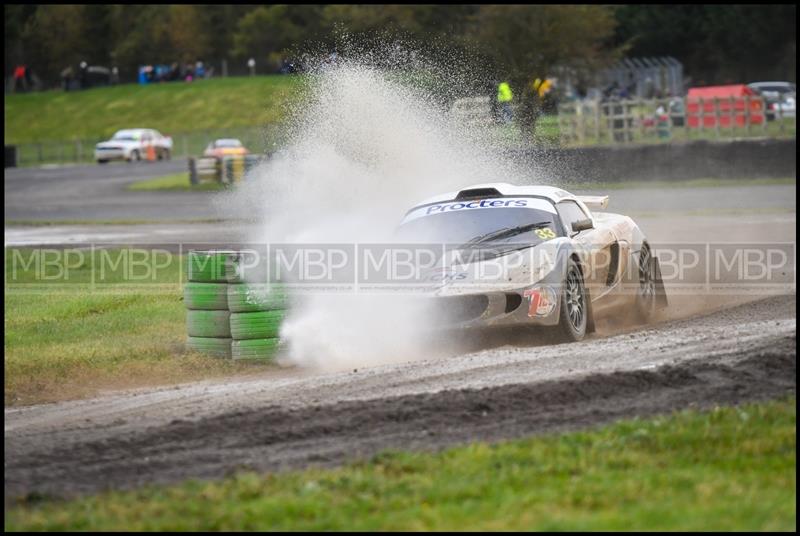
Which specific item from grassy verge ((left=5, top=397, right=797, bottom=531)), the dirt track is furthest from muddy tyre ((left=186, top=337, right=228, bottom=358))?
grassy verge ((left=5, top=397, right=797, bottom=531))

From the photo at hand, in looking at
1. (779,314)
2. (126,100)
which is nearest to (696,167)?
(779,314)

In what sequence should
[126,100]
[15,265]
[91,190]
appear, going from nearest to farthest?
[15,265] < [91,190] < [126,100]

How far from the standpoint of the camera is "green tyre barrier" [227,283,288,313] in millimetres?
11367

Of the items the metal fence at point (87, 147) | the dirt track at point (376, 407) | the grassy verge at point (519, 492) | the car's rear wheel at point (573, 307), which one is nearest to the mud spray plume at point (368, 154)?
the car's rear wheel at point (573, 307)

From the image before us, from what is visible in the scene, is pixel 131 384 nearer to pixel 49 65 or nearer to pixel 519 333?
pixel 519 333

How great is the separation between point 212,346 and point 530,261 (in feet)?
9.94

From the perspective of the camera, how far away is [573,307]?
11242 millimetres

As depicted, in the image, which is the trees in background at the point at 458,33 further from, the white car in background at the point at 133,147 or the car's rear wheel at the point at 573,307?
the car's rear wheel at the point at 573,307

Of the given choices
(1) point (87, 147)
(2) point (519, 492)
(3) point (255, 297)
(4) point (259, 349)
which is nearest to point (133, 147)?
(1) point (87, 147)

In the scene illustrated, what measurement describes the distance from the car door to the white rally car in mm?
12

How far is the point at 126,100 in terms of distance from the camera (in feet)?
306

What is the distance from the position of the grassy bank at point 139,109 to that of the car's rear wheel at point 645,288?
6750 centimetres

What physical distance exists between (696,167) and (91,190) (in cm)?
2163

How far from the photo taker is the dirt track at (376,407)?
7.03 meters
